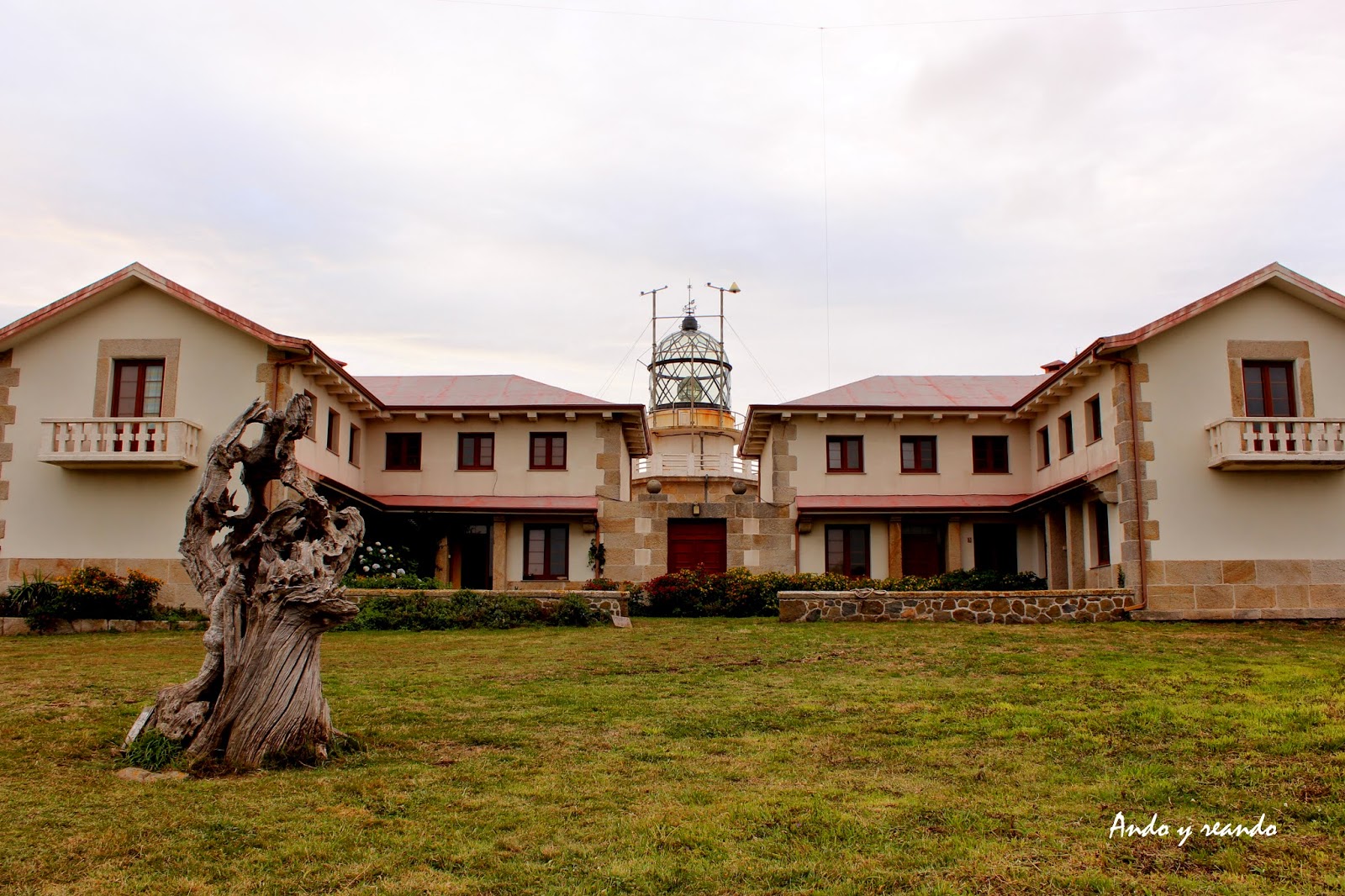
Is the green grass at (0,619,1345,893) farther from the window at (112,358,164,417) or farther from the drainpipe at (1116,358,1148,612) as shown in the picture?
the window at (112,358,164,417)

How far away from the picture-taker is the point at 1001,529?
27.4m

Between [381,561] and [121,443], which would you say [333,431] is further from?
[121,443]

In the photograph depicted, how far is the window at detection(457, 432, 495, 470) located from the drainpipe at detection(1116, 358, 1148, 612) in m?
14.8

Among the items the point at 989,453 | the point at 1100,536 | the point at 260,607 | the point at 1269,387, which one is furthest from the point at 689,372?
the point at 260,607

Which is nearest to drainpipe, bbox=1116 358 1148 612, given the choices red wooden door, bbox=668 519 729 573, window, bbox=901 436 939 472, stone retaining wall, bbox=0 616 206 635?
window, bbox=901 436 939 472

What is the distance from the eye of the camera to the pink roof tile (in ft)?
90.7

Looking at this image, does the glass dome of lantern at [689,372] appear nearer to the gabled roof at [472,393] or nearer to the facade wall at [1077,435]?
the gabled roof at [472,393]

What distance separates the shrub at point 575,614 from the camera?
18875mm

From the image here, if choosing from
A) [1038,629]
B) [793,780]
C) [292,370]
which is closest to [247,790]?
[793,780]

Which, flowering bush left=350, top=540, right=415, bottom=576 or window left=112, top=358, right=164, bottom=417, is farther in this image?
flowering bush left=350, top=540, right=415, bottom=576

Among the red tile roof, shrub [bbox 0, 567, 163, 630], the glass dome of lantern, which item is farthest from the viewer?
the glass dome of lantern

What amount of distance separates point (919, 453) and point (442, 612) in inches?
566

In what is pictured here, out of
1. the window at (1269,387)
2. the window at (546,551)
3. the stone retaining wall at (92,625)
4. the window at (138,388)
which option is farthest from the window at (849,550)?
the window at (138,388)

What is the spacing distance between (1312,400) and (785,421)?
11.7 meters
